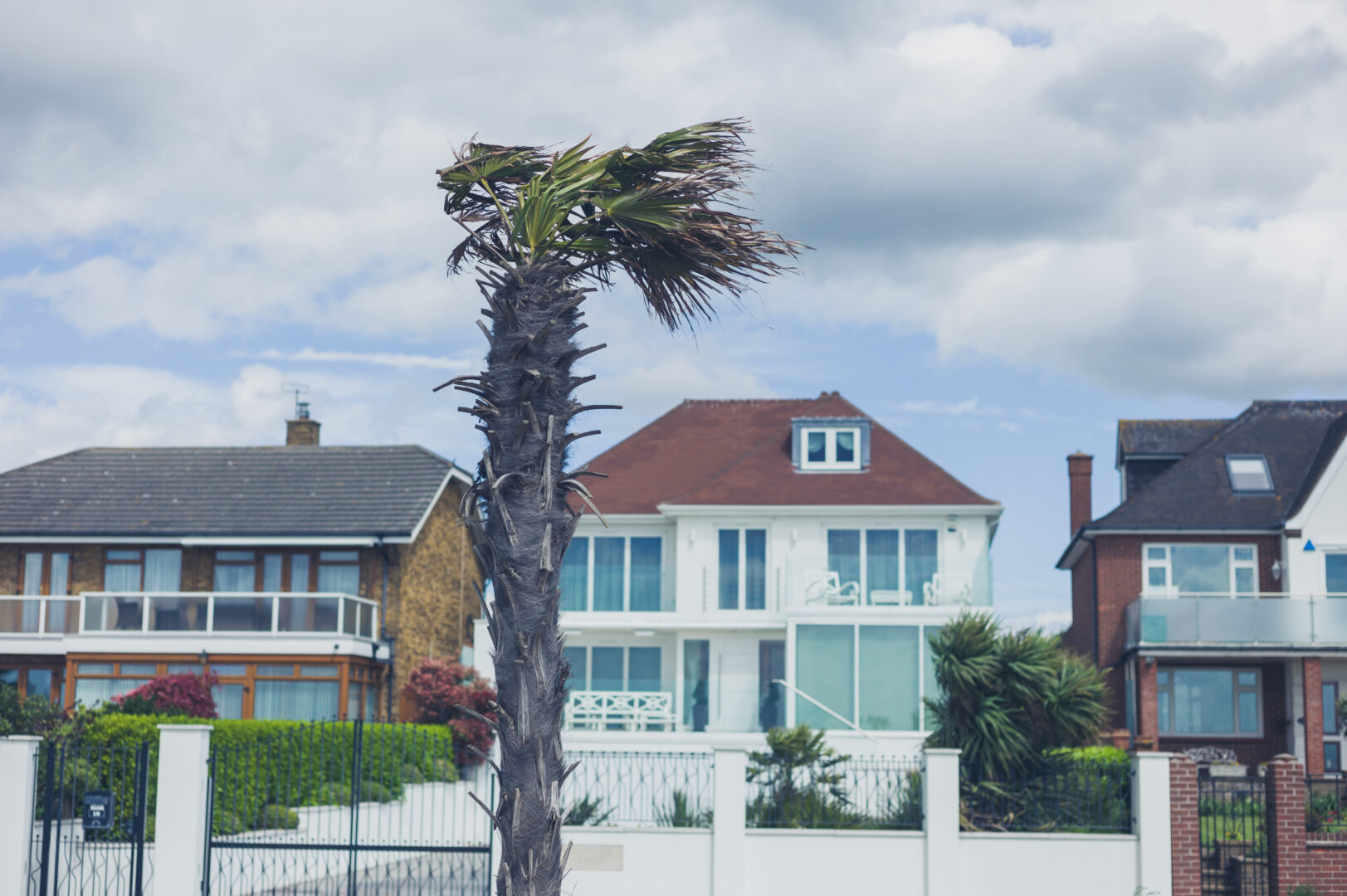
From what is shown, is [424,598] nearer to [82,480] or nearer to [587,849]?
[82,480]

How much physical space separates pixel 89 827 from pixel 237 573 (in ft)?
58.4

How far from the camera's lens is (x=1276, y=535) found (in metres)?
Answer: 29.7

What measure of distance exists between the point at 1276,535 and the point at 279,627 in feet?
72.7

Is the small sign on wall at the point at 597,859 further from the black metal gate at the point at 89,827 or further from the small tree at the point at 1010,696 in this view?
the small tree at the point at 1010,696

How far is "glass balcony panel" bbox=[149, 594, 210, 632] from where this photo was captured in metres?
30.6

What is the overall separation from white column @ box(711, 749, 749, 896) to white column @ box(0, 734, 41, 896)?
26.6 ft

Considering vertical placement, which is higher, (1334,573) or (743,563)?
(743,563)

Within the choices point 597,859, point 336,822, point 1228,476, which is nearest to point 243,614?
point 336,822

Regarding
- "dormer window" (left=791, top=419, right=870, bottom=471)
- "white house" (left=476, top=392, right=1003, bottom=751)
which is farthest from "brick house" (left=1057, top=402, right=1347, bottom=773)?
"dormer window" (left=791, top=419, right=870, bottom=471)

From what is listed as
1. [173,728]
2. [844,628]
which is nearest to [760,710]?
[844,628]

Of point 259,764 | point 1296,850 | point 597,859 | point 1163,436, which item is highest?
point 1163,436

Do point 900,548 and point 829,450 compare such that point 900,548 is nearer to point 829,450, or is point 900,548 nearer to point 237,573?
point 829,450

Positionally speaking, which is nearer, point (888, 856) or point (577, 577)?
point (888, 856)

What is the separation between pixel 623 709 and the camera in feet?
93.6
